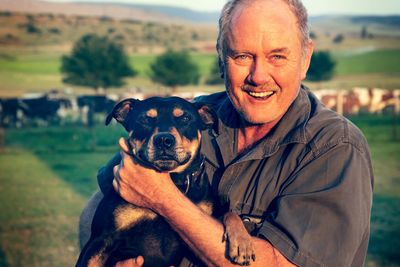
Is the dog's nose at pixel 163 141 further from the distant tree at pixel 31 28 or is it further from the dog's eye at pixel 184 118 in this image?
the distant tree at pixel 31 28

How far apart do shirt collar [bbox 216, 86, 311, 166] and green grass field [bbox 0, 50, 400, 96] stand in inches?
1791

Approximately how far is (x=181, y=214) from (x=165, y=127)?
0.78m

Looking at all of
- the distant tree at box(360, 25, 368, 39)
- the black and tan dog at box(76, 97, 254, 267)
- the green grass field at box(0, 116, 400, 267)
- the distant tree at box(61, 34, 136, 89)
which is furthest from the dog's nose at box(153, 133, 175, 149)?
the distant tree at box(360, 25, 368, 39)

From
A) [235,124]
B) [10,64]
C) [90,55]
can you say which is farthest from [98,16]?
[235,124]

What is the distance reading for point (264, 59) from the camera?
3180 millimetres

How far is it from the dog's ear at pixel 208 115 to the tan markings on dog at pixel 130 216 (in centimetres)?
69

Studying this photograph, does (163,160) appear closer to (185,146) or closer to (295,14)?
(185,146)

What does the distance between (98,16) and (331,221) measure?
8381 centimetres

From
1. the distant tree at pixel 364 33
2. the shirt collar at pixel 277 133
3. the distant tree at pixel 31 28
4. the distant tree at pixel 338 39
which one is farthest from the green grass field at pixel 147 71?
the shirt collar at pixel 277 133

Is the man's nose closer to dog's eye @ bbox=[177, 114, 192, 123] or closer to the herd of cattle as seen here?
dog's eye @ bbox=[177, 114, 192, 123]

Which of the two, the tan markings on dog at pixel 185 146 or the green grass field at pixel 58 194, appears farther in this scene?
the green grass field at pixel 58 194

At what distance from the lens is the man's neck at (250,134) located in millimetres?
3438

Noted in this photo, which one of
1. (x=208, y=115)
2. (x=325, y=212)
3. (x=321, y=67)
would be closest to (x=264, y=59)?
(x=208, y=115)

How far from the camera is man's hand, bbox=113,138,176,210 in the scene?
124 inches
